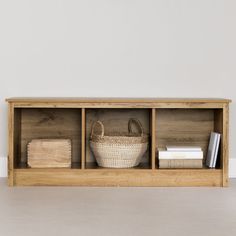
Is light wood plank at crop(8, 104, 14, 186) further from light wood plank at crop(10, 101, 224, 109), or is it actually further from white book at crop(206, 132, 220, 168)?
white book at crop(206, 132, 220, 168)

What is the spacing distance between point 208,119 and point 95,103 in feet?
3.15

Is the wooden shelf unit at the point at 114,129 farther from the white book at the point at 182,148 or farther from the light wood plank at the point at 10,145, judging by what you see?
the white book at the point at 182,148

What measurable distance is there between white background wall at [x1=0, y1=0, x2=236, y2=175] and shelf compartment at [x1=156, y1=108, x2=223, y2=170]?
14 centimetres

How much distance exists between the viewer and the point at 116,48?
13.3ft

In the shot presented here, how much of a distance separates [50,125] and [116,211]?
1.31 metres

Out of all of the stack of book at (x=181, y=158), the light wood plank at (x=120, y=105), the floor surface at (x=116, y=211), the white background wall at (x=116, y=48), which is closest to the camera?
the floor surface at (x=116, y=211)

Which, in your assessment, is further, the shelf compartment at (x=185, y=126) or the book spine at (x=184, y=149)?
the shelf compartment at (x=185, y=126)

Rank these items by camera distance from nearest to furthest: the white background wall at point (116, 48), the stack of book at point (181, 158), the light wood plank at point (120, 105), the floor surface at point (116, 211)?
1. the floor surface at point (116, 211)
2. the light wood plank at point (120, 105)
3. the stack of book at point (181, 158)
4. the white background wall at point (116, 48)

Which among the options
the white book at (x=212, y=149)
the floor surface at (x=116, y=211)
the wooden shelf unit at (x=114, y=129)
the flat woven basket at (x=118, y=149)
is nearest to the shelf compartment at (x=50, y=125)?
the wooden shelf unit at (x=114, y=129)

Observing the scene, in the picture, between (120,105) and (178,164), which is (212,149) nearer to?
(178,164)

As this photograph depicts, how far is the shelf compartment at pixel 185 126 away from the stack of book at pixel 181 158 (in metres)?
0.35

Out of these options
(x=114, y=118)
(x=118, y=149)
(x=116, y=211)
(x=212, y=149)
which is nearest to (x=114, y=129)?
(x=114, y=118)

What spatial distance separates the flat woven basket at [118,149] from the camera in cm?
371

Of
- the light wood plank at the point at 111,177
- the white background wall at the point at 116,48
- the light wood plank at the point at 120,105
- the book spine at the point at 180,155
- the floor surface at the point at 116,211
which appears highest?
the white background wall at the point at 116,48
